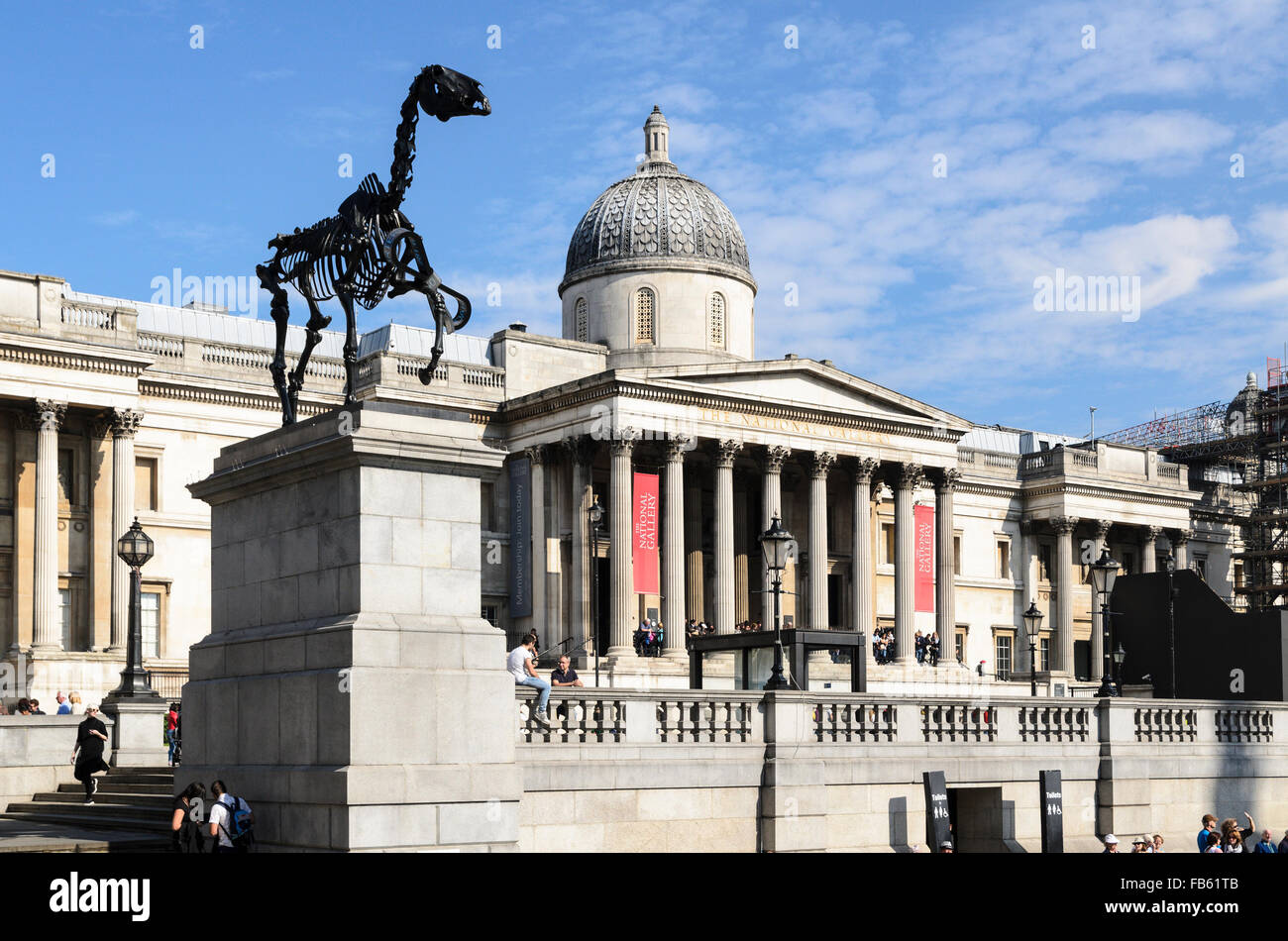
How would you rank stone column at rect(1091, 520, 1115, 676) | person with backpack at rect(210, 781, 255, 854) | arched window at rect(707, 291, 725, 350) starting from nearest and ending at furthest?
person with backpack at rect(210, 781, 255, 854) → arched window at rect(707, 291, 725, 350) → stone column at rect(1091, 520, 1115, 676)

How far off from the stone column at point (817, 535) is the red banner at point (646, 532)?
6.99 metres

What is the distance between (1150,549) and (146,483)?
45181mm

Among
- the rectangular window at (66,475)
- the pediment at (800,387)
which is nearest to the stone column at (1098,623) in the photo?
the pediment at (800,387)

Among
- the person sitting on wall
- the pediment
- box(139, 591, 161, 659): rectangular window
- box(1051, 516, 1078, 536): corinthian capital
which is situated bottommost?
the person sitting on wall

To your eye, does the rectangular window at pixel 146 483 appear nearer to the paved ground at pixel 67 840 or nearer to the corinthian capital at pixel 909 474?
the corinthian capital at pixel 909 474

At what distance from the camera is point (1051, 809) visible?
2509 cm

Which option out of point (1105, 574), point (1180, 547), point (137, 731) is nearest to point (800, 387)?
point (1105, 574)

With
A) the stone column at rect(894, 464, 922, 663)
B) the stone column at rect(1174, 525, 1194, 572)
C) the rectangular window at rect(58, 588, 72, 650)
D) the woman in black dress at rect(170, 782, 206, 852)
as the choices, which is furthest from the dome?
the woman in black dress at rect(170, 782, 206, 852)

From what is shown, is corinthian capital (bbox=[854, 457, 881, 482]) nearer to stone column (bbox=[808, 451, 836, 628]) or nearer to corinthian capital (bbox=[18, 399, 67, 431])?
stone column (bbox=[808, 451, 836, 628])

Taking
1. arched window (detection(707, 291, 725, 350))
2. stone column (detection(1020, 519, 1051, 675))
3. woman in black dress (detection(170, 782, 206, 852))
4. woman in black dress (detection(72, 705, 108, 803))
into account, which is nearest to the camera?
woman in black dress (detection(170, 782, 206, 852))

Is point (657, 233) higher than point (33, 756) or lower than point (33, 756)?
higher

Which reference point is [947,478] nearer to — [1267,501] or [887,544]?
[887,544]

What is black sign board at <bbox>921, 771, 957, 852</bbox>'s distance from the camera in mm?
23594

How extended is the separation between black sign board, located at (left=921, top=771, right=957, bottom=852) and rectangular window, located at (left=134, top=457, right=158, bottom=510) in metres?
34.7
